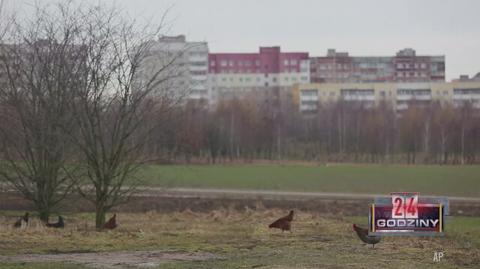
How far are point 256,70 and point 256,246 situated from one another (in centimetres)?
12561

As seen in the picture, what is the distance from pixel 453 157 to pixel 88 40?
258 feet

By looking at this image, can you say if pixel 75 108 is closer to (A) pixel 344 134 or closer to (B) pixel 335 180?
(B) pixel 335 180

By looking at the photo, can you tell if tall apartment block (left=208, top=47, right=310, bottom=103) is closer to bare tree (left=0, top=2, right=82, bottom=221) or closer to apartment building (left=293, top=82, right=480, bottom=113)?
apartment building (left=293, top=82, right=480, bottom=113)

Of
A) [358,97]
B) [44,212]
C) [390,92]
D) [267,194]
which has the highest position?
[390,92]

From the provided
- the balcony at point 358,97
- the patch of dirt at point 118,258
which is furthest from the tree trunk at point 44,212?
the balcony at point 358,97

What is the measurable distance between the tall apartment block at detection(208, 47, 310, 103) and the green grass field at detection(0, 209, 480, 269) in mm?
118995

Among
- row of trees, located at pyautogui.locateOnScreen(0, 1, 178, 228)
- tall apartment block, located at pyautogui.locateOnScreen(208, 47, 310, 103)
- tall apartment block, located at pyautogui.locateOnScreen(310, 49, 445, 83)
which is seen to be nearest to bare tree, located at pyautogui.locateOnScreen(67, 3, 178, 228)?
row of trees, located at pyautogui.locateOnScreen(0, 1, 178, 228)

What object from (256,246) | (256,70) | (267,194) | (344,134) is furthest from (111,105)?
(256,70)

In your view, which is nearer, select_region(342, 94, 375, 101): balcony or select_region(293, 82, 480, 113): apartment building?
select_region(342, 94, 375, 101): balcony

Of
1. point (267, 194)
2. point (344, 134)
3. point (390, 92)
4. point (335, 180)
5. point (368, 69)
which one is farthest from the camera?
point (368, 69)

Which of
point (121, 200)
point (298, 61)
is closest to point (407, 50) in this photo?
point (298, 61)

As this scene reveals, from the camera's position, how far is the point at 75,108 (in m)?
19.8

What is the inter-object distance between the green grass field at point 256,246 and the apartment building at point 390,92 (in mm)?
105584

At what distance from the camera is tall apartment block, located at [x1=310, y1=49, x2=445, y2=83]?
144 metres
